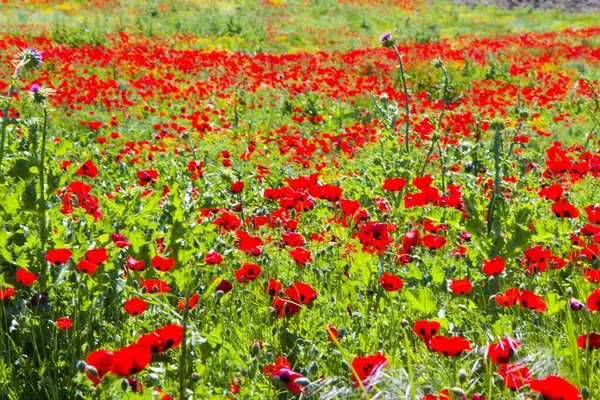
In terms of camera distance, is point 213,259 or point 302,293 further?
point 213,259

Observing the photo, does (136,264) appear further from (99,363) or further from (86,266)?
(99,363)

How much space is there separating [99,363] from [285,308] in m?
0.83

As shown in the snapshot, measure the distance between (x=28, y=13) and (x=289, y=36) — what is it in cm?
837

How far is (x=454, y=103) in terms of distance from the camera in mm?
10172

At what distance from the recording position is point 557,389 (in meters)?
1.32

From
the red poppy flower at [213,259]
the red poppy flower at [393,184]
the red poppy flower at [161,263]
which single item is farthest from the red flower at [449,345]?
the red poppy flower at [393,184]

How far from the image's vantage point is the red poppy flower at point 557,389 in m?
1.31

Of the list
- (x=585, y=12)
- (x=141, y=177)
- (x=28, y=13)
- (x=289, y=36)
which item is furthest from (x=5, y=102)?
(x=585, y=12)

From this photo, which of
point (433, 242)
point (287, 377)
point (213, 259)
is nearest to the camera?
point (287, 377)

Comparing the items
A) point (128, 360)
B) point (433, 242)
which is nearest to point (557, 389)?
point (128, 360)

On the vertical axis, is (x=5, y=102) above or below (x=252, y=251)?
above

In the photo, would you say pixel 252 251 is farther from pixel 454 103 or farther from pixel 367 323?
pixel 454 103

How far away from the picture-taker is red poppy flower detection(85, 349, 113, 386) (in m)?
1.53

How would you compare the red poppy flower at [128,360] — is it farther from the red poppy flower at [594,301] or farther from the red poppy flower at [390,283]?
the red poppy flower at [594,301]
